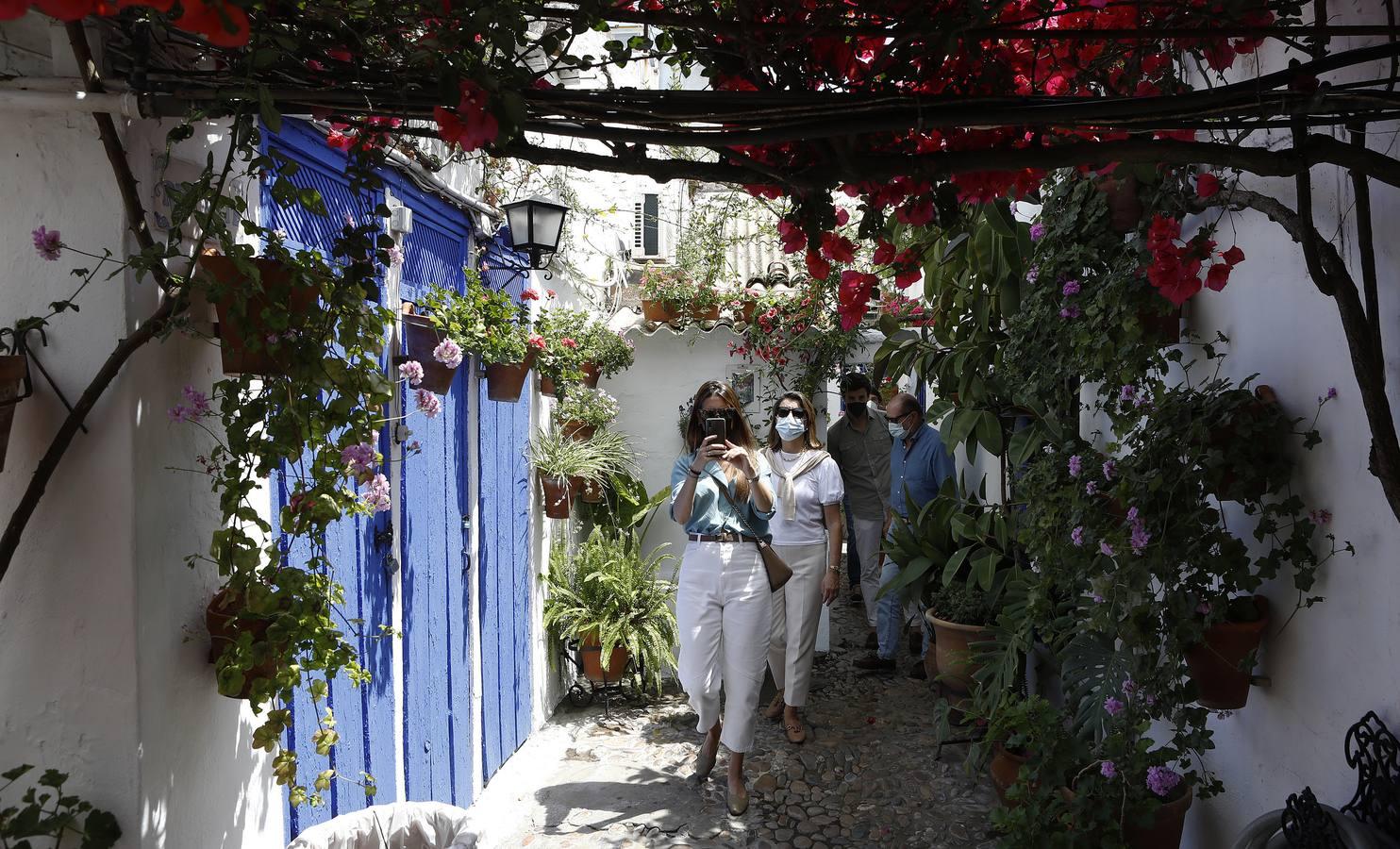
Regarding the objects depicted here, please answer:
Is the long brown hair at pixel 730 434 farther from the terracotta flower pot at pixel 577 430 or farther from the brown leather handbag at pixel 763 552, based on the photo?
the terracotta flower pot at pixel 577 430

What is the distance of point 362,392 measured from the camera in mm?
1995

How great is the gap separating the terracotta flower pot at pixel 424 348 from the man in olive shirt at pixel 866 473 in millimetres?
3427

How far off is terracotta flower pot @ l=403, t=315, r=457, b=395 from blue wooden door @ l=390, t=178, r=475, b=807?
0.35 ft

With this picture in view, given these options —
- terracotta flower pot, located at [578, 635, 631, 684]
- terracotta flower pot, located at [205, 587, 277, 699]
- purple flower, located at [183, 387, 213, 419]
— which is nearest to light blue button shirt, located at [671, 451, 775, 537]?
terracotta flower pot, located at [578, 635, 631, 684]

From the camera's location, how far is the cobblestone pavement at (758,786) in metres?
4.00

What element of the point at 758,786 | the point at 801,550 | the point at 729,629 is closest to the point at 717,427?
the point at 729,629

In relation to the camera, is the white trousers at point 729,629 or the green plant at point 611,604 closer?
the white trousers at point 729,629

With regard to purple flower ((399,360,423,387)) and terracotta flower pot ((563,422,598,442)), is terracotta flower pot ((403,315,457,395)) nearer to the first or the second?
purple flower ((399,360,423,387))

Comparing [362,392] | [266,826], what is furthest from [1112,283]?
[266,826]

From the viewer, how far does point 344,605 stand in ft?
9.39

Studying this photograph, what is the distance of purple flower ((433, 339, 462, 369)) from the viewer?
3.31 m

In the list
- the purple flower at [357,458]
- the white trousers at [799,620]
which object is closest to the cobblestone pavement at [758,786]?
the white trousers at [799,620]

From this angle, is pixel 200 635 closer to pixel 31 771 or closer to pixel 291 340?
pixel 31 771

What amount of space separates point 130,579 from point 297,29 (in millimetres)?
1172
